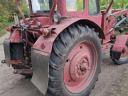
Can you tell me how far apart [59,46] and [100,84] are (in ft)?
5.24

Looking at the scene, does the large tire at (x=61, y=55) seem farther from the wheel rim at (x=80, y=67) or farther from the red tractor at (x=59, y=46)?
the wheel rim at (x=80, y=67)

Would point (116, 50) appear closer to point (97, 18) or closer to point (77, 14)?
point (97, 18)

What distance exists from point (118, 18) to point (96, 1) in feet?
6.53

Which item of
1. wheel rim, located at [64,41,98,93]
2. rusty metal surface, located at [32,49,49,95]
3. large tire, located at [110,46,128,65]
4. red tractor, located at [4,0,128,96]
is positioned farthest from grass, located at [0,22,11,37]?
rusty metal surface, located at [32,49,49,95]

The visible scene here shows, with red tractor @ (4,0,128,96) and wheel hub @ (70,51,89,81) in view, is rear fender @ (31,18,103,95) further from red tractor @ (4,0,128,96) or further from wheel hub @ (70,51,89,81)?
wheel hub @ (70,51,89,81)

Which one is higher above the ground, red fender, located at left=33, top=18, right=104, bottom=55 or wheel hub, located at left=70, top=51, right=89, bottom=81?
red fender, located at left=33, top=18, right=104, bottom=55

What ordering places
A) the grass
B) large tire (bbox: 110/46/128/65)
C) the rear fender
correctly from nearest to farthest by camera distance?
1. the rear fender
2. large tire (bbox: 110/46/128/65)
3. the grass

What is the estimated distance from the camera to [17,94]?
5375 millimetres

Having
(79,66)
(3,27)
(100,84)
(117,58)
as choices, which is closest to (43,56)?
(79,66)

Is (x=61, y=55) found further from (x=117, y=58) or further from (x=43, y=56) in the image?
(x=117, y=58)

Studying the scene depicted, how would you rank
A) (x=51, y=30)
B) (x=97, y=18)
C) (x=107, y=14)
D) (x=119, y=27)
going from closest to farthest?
(x=51, y=30) → (x=97, y=18) → (x=107, y=14) → (x=119, y=27)

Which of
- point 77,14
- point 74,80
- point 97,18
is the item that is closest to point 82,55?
point 74,80

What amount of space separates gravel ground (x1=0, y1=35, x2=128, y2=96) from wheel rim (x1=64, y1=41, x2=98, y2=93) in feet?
1.08

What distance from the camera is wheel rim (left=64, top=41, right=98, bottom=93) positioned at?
4840 millimetres
